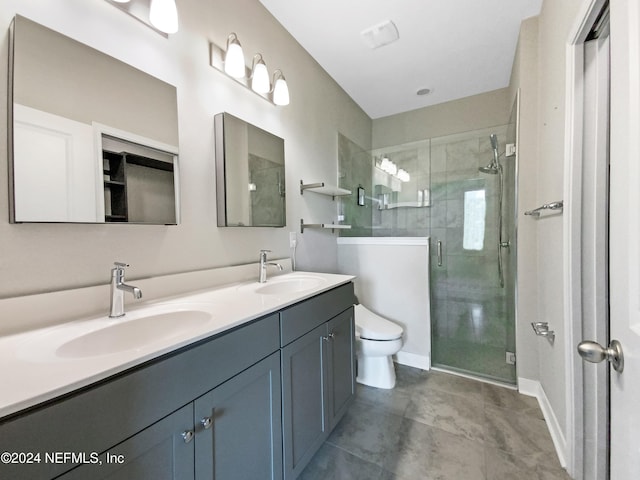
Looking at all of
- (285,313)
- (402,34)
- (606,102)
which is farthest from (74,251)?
(402,34)

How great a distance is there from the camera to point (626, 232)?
21.8 inches

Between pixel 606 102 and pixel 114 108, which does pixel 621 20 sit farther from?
pixel 114 108

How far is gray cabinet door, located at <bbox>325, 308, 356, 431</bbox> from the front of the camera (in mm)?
1399

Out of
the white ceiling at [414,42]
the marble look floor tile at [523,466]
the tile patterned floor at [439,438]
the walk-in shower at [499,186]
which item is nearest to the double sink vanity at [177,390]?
the tile patterned floor at [439,438]

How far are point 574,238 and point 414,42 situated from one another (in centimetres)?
177

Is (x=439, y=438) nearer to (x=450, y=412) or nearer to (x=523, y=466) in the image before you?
(x=450, y=412)

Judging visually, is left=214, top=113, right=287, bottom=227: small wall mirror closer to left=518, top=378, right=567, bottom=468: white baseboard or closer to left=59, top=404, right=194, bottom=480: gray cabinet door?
left=59, top=404, right=194, bottom=480: gray cabinet door

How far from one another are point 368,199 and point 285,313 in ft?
7.31

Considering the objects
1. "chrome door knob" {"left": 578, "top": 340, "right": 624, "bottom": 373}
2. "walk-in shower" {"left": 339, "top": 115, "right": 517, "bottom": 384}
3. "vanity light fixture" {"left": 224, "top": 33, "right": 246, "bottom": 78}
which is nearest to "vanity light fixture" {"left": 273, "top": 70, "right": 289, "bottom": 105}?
"vanity light fixture" {"left": 224, "top": 33, "right": 246, "bottom": 78}

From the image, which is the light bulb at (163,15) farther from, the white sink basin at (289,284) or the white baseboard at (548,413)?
the white baseboard at (548,413)

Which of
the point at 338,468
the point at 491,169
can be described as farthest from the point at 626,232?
the point at 491,169

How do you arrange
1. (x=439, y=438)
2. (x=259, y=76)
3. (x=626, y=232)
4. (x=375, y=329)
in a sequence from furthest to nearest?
(x=375, y=329), (x=259, y=76), (x=439, y=438), (x=626, y=232)

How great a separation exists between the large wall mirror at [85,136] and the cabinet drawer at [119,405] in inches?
24.8

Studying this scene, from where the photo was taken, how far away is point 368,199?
3.07 metres
